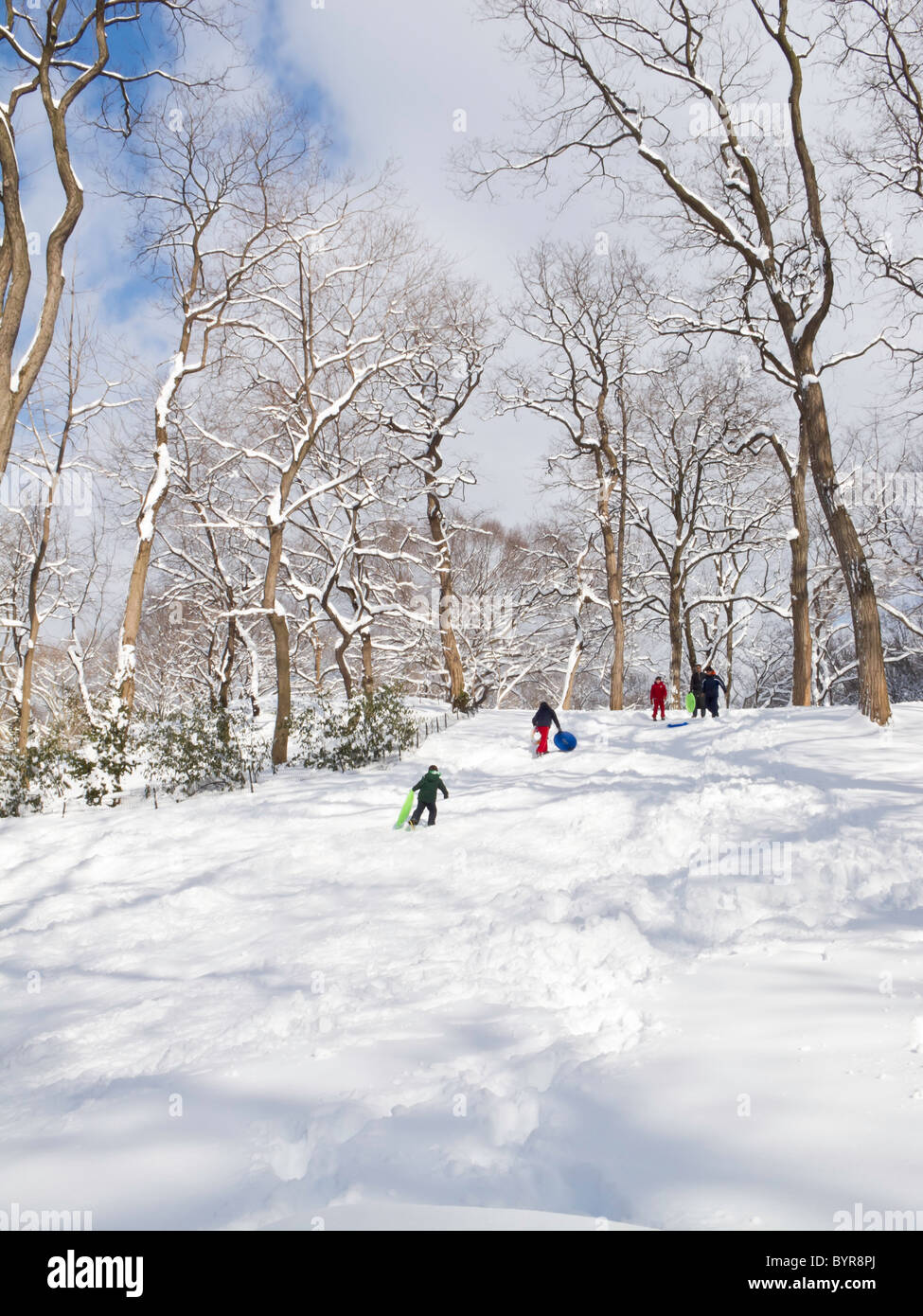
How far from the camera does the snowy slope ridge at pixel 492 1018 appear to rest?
3.08 m

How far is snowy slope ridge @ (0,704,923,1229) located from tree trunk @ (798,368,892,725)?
4.87ft

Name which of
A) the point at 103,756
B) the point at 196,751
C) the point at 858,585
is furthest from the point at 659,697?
the point at 103,756

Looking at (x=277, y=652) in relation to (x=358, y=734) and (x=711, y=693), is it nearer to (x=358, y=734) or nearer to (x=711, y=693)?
(x=358, y=734)

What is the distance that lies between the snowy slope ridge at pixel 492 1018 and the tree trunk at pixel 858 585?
1485mm

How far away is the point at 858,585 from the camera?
39.2 ft

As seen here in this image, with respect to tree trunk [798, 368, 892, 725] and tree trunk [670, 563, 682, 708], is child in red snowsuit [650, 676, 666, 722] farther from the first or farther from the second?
tree trunk [798, 368, 892, 725]

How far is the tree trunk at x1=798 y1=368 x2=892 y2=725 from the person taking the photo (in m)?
11.9

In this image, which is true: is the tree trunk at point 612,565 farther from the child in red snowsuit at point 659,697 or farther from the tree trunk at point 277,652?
the tree trunk at point 277,652

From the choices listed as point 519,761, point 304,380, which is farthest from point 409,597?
point 519,761

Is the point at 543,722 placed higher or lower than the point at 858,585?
lower

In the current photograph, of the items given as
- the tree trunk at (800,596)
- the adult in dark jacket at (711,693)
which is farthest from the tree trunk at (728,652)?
the adult in dark jacket at (711,693)

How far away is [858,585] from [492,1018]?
33.4 ft
